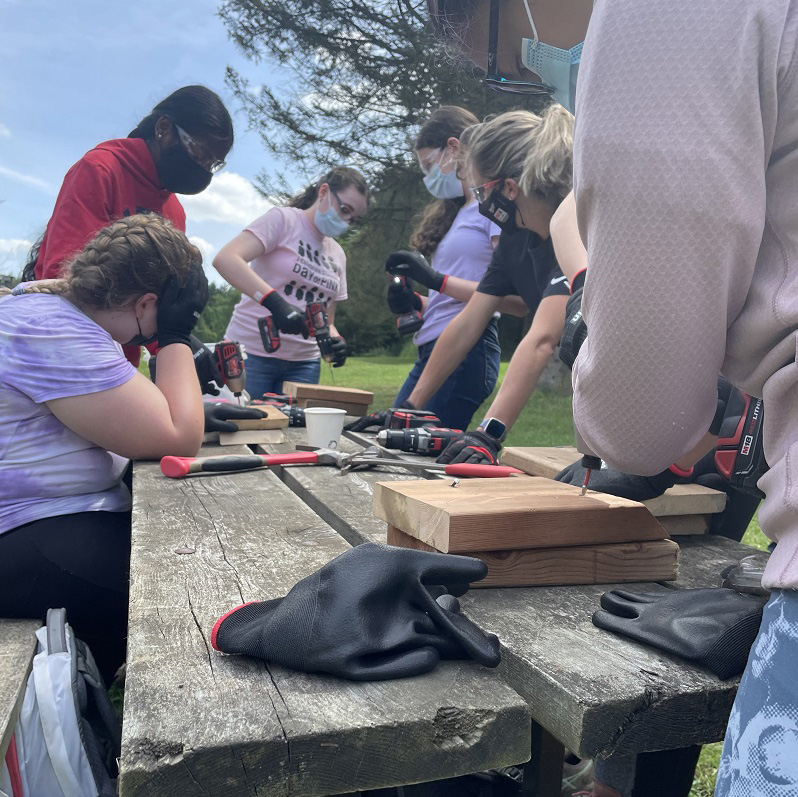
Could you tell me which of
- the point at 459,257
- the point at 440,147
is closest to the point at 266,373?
the point at 459,257

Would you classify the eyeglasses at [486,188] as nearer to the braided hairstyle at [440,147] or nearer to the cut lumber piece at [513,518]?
the braided hairstyle at [440,147]

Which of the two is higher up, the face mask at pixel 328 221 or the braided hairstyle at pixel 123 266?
the face mask at pixel 328 221

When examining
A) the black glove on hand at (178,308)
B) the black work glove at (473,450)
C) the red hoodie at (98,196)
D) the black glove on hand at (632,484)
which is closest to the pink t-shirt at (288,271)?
the red hoodie at (98,196)

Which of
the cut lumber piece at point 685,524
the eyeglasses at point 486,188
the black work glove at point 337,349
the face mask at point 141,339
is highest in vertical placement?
the eyeglasses at point 486,188

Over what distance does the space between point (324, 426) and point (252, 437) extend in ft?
1.46

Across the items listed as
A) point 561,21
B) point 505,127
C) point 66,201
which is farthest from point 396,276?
point 561,21

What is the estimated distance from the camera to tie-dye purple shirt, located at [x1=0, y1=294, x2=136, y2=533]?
1819 millimetres

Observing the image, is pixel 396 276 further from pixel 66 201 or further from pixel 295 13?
pixel 295 13

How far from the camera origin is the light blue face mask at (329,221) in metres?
4.11

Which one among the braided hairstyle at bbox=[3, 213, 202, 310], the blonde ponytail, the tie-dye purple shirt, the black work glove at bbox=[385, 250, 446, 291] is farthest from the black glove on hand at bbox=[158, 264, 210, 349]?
the black work glove at bbox=[385, 250, 446, 291]

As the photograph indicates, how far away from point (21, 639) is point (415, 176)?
9.88 metres

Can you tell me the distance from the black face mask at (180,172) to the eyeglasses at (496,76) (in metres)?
2.13

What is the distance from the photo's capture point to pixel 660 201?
733 mm

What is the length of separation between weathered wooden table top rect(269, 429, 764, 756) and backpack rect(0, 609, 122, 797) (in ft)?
2.51
